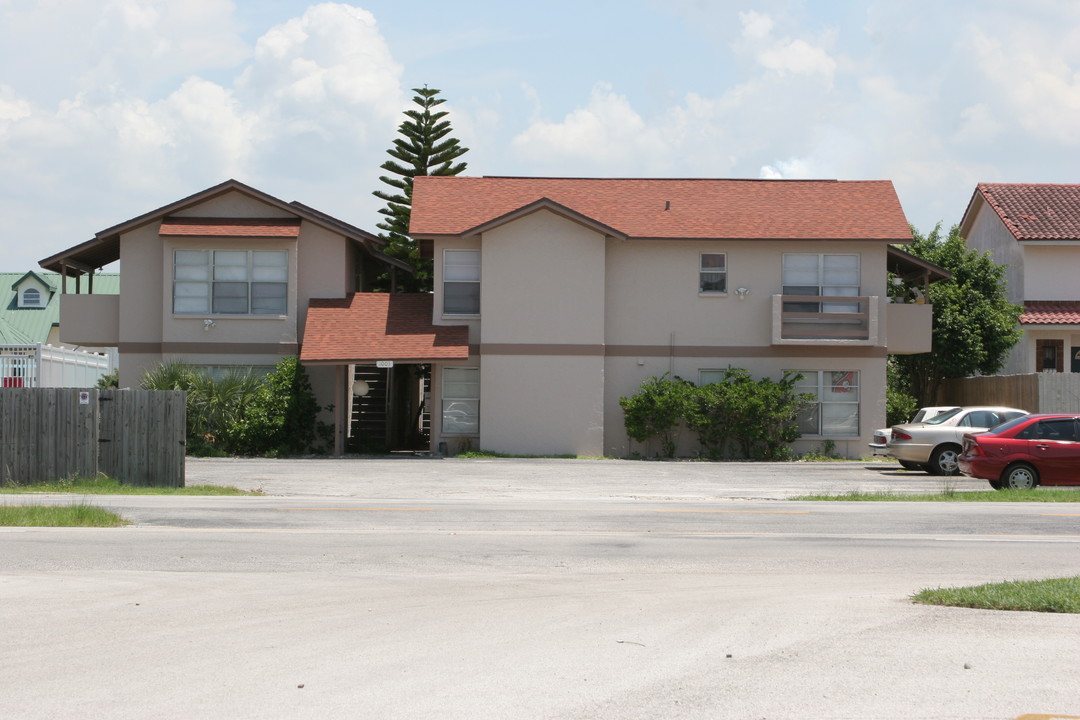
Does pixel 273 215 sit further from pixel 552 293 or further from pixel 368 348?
pixel 552 293

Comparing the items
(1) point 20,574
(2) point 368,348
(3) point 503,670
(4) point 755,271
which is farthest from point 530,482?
(3) point 503,670

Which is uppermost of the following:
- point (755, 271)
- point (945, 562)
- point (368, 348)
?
point (755, 271)

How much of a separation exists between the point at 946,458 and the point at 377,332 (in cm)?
1421

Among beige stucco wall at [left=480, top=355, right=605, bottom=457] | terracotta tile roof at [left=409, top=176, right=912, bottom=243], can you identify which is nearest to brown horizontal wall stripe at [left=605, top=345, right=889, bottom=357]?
beige stucco wall at [left=480, top=355, right=605, bottom=457]

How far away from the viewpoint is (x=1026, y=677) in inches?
288

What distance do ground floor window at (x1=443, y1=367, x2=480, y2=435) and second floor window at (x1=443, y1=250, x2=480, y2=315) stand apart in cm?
160

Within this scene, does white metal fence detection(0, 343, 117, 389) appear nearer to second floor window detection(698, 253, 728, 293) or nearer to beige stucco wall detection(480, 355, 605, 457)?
beige stucco wall detection(480, 355, 605, 457)

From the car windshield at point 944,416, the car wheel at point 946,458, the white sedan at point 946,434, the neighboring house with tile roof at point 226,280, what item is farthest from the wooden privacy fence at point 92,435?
the car windshield at point 944,416

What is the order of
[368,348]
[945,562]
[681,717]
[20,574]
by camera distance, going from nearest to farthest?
[681,717] < [20,574] < [945,562] < [368,348]

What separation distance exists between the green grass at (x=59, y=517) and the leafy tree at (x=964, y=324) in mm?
26382

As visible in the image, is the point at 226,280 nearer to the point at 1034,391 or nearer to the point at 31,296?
the point at 1034,391

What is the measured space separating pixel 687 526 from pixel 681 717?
32.1 feet

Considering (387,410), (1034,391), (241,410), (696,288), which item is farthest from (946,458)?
(241,410)

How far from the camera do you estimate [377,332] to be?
31.2 metres
